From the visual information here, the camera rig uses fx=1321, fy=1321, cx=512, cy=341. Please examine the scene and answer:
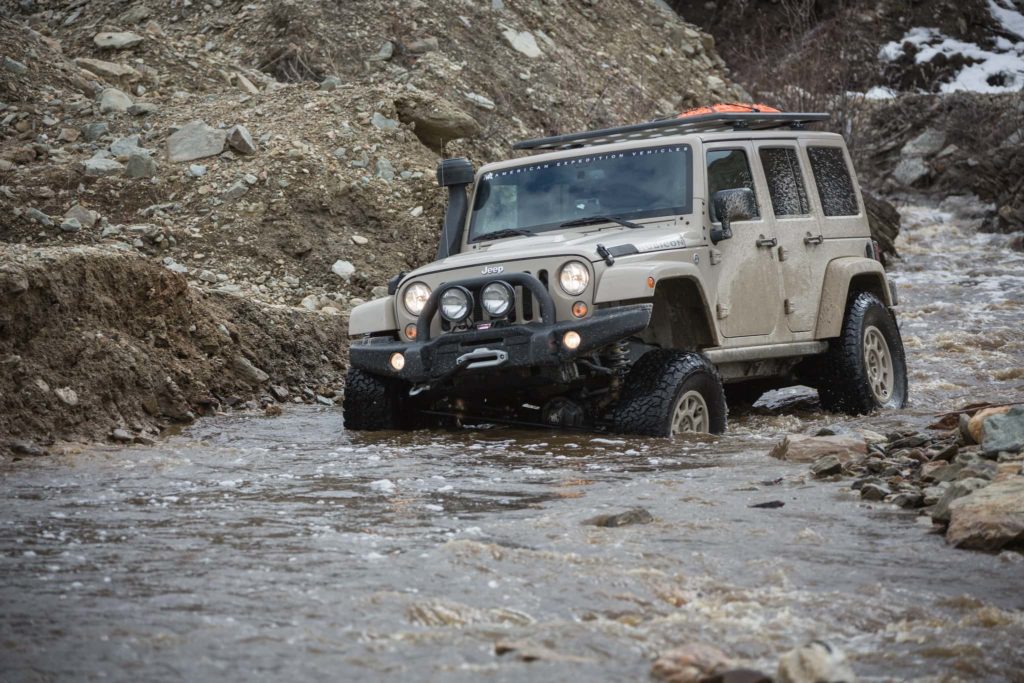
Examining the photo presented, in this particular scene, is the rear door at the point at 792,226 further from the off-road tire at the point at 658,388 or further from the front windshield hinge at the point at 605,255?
the front windshield hinge at the point at 605,255

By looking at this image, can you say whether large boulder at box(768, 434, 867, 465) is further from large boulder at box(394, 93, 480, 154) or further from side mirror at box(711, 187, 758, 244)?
large boulder at box(394, 93, 480, 154)

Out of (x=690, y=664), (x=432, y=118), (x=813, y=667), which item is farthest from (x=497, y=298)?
(x=432, y=118)

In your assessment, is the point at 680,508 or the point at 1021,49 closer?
the point at 680,508

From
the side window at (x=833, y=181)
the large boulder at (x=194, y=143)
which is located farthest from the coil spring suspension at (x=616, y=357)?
the large boulder at (x=194, y=143)

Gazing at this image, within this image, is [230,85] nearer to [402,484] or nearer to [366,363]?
[366,363]

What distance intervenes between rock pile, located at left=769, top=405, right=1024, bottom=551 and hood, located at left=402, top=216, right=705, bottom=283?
4.71ft

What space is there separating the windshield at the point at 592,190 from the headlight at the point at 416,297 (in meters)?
0.89

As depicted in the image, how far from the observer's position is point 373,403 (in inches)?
318

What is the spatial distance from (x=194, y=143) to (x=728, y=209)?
7736mm

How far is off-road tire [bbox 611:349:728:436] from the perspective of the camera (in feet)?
23.8

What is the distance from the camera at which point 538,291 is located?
7.16 m

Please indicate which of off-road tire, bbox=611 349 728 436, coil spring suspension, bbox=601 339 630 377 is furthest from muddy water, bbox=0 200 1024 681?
coil spring suspension, bbox=601 339 630 377

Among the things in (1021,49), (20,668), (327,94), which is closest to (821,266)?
(20,668)

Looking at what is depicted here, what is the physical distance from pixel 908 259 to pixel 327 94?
359 inches
